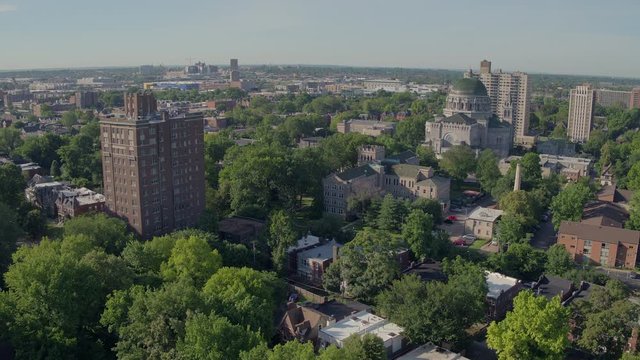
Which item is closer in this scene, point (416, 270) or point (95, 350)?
point (95, 350)

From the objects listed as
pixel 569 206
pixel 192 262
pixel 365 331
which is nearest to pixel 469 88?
pixel 569 206

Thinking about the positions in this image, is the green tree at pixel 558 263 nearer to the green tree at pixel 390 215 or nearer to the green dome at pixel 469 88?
the green tree at pixel 390 215

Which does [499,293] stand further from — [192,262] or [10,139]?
[10,139]

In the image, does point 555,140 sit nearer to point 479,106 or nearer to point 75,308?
point 479,106

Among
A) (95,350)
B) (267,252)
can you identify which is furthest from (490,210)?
(95,350)

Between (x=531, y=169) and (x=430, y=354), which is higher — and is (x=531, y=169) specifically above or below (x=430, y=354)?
above

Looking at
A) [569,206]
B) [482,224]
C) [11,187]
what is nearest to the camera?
[11,187]
